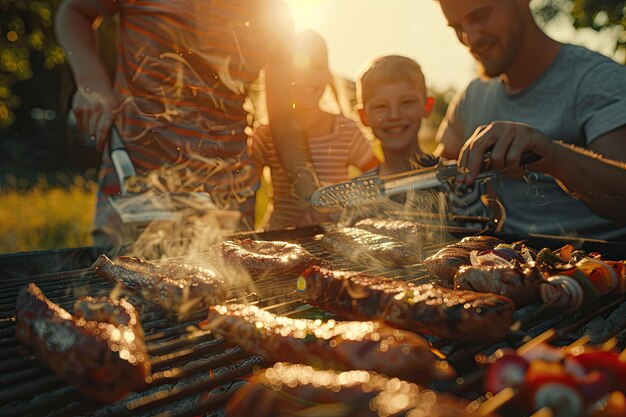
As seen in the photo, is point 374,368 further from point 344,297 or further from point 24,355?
point 24,355

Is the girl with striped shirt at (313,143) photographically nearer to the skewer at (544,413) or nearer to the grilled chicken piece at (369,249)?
the grilled chicken piece at (369,249)

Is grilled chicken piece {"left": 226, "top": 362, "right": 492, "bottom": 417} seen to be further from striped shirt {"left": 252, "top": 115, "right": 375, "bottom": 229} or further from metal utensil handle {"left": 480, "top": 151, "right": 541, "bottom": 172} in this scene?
striped shirt {"left": 252, "top": 115, "right": 375, "bottom": 229}

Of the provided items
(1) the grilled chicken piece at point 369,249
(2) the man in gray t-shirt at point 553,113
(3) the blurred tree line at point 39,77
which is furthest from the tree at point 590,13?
(1) the grilled chicken piece at point 369,249

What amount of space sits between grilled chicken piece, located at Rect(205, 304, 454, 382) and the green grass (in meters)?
6.72

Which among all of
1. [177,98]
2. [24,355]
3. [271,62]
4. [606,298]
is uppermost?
[271,62]

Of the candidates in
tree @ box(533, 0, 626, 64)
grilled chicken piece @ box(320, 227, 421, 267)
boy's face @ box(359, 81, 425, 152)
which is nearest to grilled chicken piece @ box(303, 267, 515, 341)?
grilled chicken piece @ box(320, 227, 421, 267)

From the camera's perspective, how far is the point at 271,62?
15.2ft

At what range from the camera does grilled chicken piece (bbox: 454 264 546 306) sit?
6.48 ft

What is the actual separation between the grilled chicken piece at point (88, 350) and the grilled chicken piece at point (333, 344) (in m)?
0.36

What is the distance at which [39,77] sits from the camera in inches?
813

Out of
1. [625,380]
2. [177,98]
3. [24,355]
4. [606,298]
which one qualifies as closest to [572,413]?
[625,380]

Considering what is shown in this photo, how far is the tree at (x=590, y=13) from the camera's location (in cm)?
1373

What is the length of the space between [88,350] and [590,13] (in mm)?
17410

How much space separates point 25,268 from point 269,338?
206 centimetres
